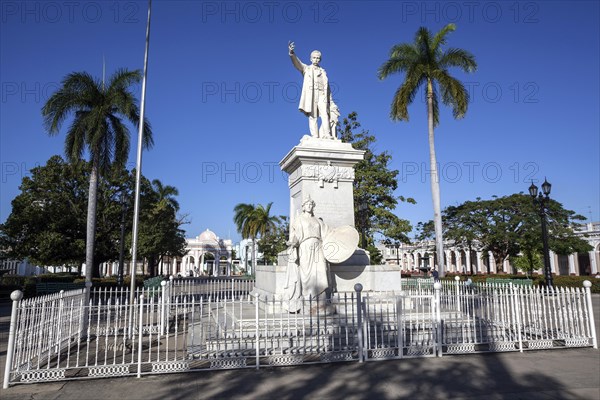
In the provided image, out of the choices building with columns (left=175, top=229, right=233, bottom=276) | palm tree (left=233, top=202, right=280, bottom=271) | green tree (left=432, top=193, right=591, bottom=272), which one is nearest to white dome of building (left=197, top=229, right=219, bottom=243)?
building with columns (left=175, top=229, right=233, bottom=276)

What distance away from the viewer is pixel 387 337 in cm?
778

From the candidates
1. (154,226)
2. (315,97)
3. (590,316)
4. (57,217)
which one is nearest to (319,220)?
(315,97)

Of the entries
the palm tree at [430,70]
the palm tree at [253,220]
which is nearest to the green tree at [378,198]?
the palm tree at [430,70]

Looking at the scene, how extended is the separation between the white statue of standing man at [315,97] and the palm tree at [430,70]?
1217 cm

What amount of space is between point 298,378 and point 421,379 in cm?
176

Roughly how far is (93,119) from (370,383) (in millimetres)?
18589

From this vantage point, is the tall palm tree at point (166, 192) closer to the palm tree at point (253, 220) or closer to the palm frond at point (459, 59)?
the palm tree at point (253, 220)

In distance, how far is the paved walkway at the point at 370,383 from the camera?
5383mm

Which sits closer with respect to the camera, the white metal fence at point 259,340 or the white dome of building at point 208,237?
the white metal fence at point 259,340

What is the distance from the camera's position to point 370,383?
5.86 meters

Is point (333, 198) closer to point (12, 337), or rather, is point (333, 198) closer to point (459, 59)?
point (12, 337)

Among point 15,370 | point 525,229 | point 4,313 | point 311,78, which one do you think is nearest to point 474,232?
point 525,229

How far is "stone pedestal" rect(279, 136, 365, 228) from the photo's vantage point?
404 inches

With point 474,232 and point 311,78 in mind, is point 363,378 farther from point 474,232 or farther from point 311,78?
Result: point 474,232
